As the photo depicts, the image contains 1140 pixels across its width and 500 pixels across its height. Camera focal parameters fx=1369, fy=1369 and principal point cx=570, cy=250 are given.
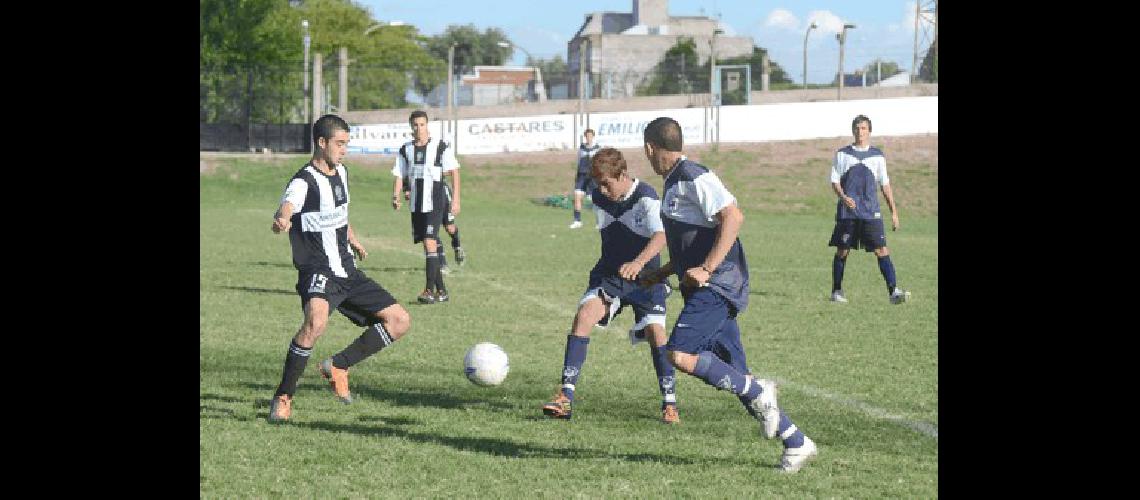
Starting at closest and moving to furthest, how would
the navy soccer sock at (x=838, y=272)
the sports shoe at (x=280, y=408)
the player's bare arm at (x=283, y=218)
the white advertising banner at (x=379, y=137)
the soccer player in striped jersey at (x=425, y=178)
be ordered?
the player's bare arm at (x=283, y=218), the sports shoe at (x=280, y=408), the navy soccer sock at (x=838, y=272), the soccer player in striped jersey at (x=425, y=178), the white advertising banner at (x=379, y=137)

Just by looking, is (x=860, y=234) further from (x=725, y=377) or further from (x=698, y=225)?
(x=725, y=377)

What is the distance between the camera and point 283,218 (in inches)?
303

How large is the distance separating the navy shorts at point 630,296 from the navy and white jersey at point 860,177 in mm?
6819

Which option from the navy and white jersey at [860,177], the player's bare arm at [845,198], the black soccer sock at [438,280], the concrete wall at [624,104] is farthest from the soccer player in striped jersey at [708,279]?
the concrete wall at [624,104]

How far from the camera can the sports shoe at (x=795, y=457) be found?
6.68 m

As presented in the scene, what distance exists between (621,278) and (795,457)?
207cm

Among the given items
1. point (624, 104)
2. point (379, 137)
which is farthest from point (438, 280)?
point (624, 104)

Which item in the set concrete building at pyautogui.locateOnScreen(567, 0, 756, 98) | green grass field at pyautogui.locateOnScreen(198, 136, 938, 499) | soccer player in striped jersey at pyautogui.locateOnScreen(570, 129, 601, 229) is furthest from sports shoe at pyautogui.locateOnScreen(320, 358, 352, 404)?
concrete building at pyautogui.locateOnScreen(567, 0, 756, 98)

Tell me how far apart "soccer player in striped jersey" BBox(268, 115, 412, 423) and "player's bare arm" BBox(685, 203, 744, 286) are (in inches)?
85.9

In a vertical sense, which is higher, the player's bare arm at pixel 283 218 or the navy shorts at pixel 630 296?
the player's bare arm at pixel 283 218

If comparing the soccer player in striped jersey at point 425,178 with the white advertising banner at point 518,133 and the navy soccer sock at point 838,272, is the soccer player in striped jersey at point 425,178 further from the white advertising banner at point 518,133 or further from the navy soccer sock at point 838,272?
the white advertising banner at point 518,133
